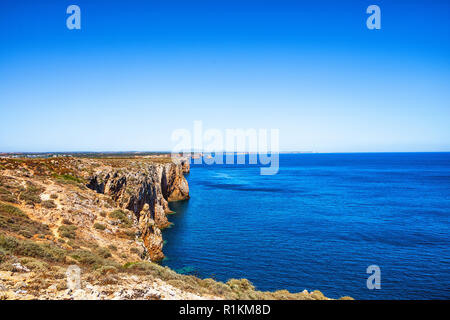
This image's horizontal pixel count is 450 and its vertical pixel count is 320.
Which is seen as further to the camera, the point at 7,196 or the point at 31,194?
the point at 31,194

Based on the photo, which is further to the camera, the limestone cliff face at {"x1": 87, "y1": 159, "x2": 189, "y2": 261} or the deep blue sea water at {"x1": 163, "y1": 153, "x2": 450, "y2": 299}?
the limestone cliff face at {"x1": 87, "y1": 159, "x2": 189, "y2": 261}

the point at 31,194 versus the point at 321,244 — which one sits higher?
the point at 31,194

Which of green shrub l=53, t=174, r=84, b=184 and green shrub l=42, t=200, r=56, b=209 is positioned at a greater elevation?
green shrub l=53, t=174, r=84, b=184

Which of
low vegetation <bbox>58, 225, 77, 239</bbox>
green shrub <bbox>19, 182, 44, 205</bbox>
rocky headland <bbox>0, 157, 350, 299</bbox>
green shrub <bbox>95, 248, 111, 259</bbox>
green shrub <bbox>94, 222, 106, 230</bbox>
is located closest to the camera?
rocky headland <bbox>0, 157, 350, 299</bbox>

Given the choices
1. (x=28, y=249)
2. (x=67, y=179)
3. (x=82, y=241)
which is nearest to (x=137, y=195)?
(x=67, y=179)

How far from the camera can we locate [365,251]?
28.5m

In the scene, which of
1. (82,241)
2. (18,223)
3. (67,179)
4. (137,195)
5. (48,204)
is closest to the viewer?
(18,223)

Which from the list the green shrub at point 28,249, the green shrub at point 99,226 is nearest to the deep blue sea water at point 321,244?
the green shrub at point 99,226

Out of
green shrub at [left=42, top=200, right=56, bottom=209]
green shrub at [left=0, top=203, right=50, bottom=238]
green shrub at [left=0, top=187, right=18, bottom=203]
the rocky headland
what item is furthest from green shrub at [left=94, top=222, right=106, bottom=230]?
green shrub at [left=0, top=187, right=18, bottom=203]

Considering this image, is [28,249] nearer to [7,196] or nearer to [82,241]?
[82,241]

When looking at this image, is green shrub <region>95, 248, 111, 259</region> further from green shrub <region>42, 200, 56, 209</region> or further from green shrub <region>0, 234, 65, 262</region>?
green shrub <region>42, 200, 56, 209</region>

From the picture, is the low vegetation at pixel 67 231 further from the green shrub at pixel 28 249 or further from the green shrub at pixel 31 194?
the green shrub at pixel 31 194
